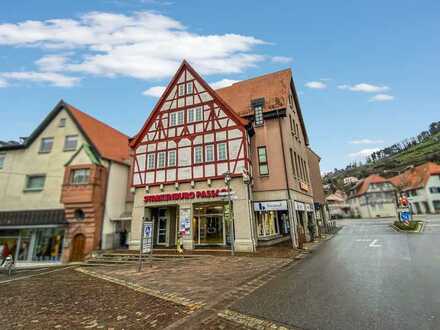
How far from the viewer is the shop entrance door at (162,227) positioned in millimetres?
20656

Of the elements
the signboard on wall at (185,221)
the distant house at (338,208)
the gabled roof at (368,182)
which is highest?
the gabled roof at (368,182)

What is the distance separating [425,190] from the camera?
5841cm

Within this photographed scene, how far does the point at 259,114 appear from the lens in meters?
20.7

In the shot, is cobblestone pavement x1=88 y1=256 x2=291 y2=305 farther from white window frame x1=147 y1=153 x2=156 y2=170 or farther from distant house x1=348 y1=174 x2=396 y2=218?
distant house x1=348 y1=174 x2=396 y2=218

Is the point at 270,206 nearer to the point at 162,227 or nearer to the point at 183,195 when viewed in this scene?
the point at 183,195

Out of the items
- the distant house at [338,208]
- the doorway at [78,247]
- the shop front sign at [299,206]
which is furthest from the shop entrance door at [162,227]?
the distant house at [338,208]

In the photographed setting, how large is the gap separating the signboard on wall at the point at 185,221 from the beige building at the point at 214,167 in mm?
75

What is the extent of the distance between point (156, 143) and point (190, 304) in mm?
16371

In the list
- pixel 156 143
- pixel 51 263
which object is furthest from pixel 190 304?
pixel 51 263

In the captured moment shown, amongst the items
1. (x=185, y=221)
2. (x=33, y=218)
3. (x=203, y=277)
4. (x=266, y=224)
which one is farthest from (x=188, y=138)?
(x=33, y=218)

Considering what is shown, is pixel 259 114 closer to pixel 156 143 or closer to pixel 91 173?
pixel 156 143

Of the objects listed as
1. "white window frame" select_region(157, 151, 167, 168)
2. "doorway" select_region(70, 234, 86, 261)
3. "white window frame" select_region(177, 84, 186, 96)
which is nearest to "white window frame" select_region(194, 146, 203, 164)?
"white window frame" select_region(157, 151, 167, 168)

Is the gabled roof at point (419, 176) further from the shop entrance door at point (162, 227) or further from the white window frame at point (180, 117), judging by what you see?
the shop entrance door at point (162, 227)

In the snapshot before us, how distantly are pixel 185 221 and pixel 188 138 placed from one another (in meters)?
6.81
